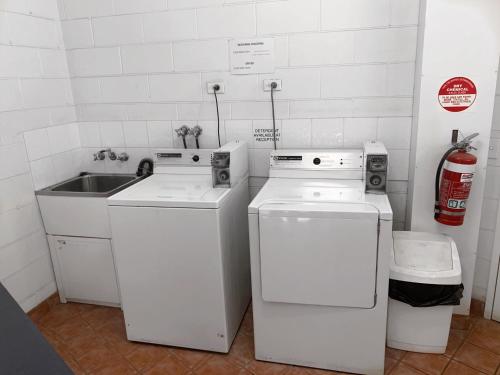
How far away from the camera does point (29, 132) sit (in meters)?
2.47

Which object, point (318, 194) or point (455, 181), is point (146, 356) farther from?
point (455, 181)

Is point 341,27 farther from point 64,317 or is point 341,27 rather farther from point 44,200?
point 64,317

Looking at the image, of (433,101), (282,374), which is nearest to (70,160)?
(282,374)

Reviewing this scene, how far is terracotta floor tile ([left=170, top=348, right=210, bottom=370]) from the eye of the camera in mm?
2094

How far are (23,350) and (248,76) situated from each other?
6.84 feet

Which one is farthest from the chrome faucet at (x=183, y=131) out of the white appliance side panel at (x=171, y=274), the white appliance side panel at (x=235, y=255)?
the white appliance side panel at (x=171, y=274)

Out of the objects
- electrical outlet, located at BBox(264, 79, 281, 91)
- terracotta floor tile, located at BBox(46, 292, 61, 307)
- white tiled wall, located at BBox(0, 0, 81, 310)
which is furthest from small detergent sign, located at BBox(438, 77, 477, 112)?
terracotta floor tile, located at BBox(46, 292, 61, 307)

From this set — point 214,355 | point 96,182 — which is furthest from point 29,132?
point 214,355

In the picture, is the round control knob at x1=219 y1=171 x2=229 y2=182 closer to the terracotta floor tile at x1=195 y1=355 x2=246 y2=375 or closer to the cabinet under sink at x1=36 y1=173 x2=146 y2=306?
the cabinet under sink at x1=36 y1=173 x2=146 y2=306

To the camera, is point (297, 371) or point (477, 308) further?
point (477, 308)

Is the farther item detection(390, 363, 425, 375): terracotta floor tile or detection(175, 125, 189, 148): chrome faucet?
detection(175, 125, 189, 148): chrome faucet

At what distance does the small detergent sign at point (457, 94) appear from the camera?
79.0 inches

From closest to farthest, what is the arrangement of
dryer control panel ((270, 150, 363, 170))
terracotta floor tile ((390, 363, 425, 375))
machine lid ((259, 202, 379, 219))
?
1. machine lid ((259, 202, 379, 219))
2. terracotta floor tile ((390, 363, 425, 375))
3. dryer control panel ((270, 150, 363, 170))

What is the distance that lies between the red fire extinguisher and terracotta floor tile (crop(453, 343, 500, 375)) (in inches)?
27.0
